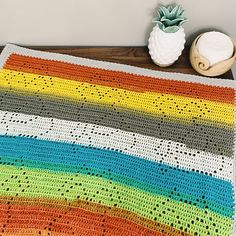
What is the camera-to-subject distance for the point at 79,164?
71 cm

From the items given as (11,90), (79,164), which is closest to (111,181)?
(79,164)

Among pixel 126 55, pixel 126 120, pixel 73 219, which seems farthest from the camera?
pixel 126 55

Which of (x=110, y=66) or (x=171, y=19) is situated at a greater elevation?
(x=171, y=19)

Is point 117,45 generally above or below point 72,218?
above

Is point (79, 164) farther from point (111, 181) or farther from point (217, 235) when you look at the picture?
point (217, 235)

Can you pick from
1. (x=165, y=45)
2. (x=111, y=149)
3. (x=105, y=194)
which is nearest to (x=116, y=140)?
(x=111, y=149)

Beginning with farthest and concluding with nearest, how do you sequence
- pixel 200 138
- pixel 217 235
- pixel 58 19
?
1. pixel 58 19
2. pixel 200 138
3. pixel 217 235

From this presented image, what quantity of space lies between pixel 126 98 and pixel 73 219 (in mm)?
307

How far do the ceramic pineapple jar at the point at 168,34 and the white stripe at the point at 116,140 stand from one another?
22 centimetres

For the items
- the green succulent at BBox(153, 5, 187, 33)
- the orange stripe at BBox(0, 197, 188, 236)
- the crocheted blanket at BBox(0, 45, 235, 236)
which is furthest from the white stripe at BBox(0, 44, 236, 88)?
the orange stripe at BBox(0, 197, 188, 236)

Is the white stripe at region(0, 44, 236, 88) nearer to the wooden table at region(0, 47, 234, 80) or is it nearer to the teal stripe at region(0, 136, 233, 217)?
the wooden table at region(0, 47, 234, 80)

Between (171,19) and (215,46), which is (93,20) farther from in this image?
(215,46)

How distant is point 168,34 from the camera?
785mm

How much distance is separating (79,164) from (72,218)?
11 centimetres
